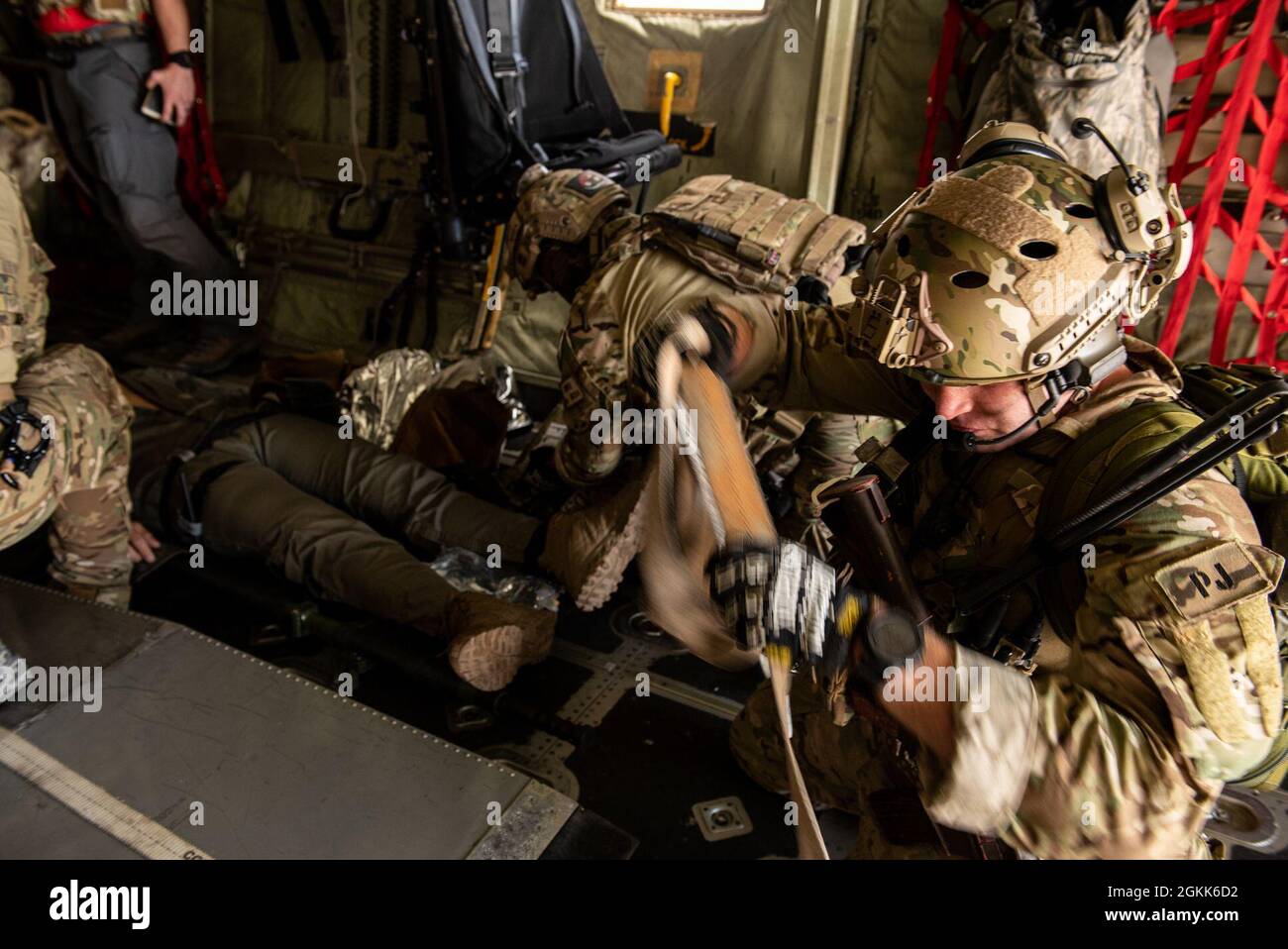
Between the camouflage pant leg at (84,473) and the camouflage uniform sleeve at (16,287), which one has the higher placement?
the camouflage uniform sleeve at (16,287)

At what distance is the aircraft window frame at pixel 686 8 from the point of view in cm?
426

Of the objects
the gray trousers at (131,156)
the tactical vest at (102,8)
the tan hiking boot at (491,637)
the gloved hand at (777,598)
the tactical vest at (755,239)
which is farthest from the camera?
the gray trousers at (131,156)

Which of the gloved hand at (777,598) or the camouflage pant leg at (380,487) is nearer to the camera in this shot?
the gloved hand at (777,598)

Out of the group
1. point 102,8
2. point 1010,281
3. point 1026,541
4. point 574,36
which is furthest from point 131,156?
point 1026,541

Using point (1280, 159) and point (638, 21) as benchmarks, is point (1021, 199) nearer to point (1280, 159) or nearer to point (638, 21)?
point (1280, 159)

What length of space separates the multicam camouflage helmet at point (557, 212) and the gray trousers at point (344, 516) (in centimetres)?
96

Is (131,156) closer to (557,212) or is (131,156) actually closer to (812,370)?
(557,212)

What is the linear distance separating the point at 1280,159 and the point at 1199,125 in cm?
39

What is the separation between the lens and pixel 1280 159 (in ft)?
11.5

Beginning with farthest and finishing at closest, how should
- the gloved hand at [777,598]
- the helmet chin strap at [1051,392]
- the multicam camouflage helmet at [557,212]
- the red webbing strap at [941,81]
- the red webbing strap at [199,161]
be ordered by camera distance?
the red webbing strap at [199,161]
the red webbing strap at [941,81]
the multicam camouflage helmet at [557,212]
the helmet chin strap at [1051,392]
the gloved hand at [777,598]

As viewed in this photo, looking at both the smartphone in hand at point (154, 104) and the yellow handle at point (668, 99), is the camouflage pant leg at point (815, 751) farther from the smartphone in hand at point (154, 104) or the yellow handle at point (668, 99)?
the smartphone in hand at point (154, 104)

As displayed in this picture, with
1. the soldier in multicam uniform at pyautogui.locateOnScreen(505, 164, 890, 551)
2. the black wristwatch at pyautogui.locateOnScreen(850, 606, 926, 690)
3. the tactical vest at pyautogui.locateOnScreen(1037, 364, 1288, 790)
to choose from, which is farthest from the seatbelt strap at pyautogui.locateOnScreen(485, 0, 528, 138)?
the black wristwatch at pyautogui.locateOnScreen(850, 606, 926, 690)

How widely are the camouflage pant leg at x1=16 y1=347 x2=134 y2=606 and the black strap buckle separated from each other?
4 cm

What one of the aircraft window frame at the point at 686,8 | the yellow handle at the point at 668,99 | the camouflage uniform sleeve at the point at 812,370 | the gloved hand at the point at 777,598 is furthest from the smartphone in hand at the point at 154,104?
the gloved hand at the point at 777,598
